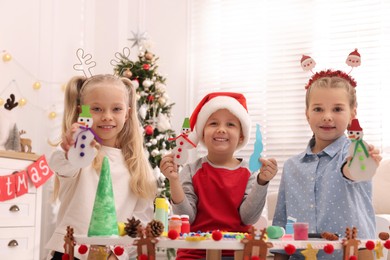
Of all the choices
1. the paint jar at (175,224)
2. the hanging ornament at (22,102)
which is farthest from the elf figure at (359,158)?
the hanging ornament at (22,102)

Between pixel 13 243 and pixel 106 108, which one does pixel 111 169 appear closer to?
pixel 106 108

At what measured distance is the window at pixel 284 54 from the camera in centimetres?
507

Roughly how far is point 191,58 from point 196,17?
0.45m

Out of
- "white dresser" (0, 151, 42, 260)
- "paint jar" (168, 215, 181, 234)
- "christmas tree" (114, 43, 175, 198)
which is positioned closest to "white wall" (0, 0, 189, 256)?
"christmas tree" (114, 43, 175, 198)

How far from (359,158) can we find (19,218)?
8.76ft

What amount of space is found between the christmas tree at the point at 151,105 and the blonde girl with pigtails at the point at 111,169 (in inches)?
93.3

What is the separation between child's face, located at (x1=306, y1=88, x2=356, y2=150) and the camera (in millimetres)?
2115

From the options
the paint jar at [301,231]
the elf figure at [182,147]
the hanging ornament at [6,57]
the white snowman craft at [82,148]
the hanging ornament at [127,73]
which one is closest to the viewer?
the paint jar at [301,231]

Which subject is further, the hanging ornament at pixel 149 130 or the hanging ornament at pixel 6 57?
the hanging ornament at pixel 149 130

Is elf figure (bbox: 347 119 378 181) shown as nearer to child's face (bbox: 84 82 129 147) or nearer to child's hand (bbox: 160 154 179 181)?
child's hand (bbox: 160 154 179 181)

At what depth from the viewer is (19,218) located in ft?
12.0

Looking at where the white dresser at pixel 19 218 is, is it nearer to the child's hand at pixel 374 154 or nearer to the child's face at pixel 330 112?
the child's face at pixel 330 112

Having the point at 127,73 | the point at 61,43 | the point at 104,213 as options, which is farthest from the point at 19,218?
the point at 104,213

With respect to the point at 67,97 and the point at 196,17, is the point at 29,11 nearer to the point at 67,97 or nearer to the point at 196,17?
the point at 196,17
